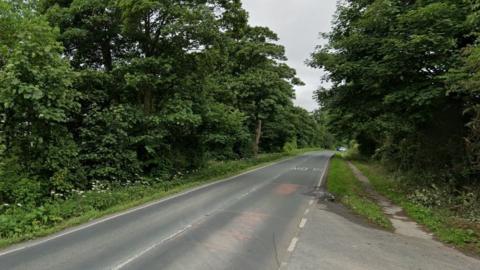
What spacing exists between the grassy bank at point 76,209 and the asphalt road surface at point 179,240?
60 cm

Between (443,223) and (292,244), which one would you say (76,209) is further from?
(443,223)

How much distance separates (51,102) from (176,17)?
714 cm

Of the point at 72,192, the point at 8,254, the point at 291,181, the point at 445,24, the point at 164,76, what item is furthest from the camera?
the point at 291,181

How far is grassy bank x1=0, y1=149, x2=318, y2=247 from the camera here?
796 cm

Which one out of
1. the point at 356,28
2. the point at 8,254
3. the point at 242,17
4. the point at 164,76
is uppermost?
the point at 242,17

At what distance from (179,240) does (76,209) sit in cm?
443

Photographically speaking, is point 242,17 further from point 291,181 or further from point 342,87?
point 291,181

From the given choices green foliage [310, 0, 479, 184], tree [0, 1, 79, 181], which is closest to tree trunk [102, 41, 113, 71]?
tree [0, 1, 79, 181]

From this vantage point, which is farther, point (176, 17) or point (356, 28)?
point (176, 17)

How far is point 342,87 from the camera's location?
14.8 m

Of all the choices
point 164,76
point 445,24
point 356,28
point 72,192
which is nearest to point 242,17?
point 164,76

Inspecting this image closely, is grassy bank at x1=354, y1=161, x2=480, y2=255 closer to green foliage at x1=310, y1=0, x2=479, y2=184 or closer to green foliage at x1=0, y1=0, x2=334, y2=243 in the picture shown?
green foliage at x1=310, y1=0, x2=479, y2=184

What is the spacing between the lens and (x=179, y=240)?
7.36m

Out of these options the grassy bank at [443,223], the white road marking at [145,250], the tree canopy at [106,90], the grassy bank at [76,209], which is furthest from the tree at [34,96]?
the grassy bank at [443,223]
